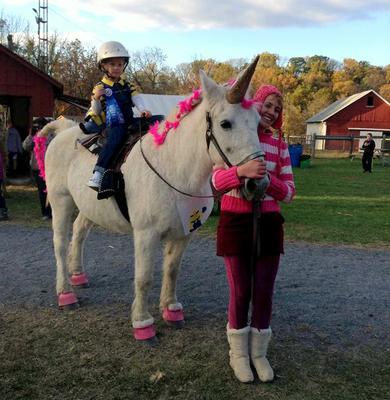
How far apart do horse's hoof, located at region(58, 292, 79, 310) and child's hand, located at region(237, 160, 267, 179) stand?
281cm

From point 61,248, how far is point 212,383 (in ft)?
8.20

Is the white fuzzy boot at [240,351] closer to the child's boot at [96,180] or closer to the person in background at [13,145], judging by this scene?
the child's boot at [96,180]

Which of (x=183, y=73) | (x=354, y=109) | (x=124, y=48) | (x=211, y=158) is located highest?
(x=183, y=73)

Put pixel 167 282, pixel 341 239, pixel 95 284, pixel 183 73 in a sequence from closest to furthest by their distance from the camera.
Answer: pixel 167 282
pixel 95 284
pixel 341 239
pixel 183 73

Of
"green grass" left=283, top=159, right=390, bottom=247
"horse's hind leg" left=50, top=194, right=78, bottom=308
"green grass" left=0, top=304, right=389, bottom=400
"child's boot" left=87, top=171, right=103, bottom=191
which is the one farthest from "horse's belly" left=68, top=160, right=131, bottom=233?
"green grass" left=283, top=159, right=390, bottom=247

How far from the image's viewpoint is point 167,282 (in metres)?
4.39

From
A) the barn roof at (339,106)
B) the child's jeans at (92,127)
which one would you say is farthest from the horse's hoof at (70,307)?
the barn roof at (339,106)

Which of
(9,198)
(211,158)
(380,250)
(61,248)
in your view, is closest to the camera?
(211,158)

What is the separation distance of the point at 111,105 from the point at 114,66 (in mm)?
458

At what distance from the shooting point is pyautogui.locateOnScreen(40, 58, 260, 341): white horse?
9.80 ft

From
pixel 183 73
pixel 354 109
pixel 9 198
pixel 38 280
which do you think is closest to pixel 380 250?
pixel 38 280

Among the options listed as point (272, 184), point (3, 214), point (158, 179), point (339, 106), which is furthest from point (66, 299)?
point (339, 106)

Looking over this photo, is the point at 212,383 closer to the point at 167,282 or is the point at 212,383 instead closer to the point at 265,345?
the point at 265,345

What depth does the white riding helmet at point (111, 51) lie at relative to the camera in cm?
431
